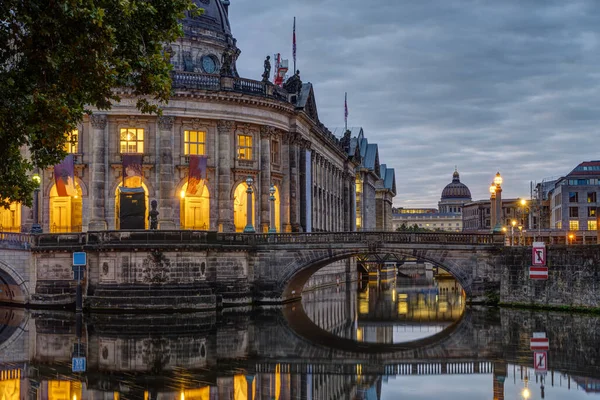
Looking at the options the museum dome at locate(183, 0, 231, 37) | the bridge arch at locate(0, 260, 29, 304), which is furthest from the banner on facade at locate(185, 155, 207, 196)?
the museum dome at locate(183, 0, 231, 37)

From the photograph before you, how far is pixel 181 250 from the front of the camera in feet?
168

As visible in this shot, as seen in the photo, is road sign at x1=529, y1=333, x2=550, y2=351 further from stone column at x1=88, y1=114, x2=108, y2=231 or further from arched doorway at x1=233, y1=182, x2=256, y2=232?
stone column at x1=88, y1=114, x2=108, y2=231

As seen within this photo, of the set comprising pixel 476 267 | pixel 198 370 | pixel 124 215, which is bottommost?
pixel 198 370

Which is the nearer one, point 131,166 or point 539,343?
point 539,343

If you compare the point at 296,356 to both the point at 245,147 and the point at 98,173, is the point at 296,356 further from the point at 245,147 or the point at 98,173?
the point at 245,147

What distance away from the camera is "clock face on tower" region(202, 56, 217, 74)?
78750 mm

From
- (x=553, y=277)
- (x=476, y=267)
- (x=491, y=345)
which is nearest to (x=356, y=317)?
(x=476, y=267)

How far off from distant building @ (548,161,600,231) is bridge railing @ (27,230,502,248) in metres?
84.3

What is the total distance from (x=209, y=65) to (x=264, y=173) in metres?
15.5

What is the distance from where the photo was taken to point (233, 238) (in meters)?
56.7

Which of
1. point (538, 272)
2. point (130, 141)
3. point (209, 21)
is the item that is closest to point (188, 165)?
point (130, 141)

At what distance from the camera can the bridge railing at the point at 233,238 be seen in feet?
167

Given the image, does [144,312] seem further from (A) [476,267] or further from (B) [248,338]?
(A) [476,267]

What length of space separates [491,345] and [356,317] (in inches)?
688
